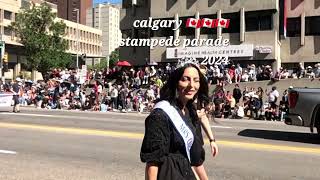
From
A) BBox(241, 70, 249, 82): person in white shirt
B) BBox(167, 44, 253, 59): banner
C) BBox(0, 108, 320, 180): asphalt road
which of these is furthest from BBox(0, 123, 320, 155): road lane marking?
BBox(167, 44, 253, 59): banner

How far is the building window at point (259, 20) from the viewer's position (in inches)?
1693

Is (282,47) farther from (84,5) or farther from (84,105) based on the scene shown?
(84,5)

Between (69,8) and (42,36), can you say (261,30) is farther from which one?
(69,8)

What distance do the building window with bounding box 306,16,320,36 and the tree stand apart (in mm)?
22503

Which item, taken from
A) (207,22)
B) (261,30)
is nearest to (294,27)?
(261,30)

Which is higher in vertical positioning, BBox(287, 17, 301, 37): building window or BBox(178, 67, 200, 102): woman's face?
BBox(287, 17, 301, 37): building window

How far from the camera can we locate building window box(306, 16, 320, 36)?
4197cm

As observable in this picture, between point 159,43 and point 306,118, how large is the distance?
113 feet

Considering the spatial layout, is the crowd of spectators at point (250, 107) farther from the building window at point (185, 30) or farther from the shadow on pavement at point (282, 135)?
the building window at point (185, 30)

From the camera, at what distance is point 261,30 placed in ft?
142

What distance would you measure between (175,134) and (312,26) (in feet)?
133

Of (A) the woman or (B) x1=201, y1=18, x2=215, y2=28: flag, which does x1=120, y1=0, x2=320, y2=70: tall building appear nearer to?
(B) x1=201, y1=18, x2=215, y2=28: flag

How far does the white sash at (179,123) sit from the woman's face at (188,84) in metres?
0.17

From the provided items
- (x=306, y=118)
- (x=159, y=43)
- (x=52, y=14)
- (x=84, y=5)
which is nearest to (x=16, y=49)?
(x=52, y=14)
